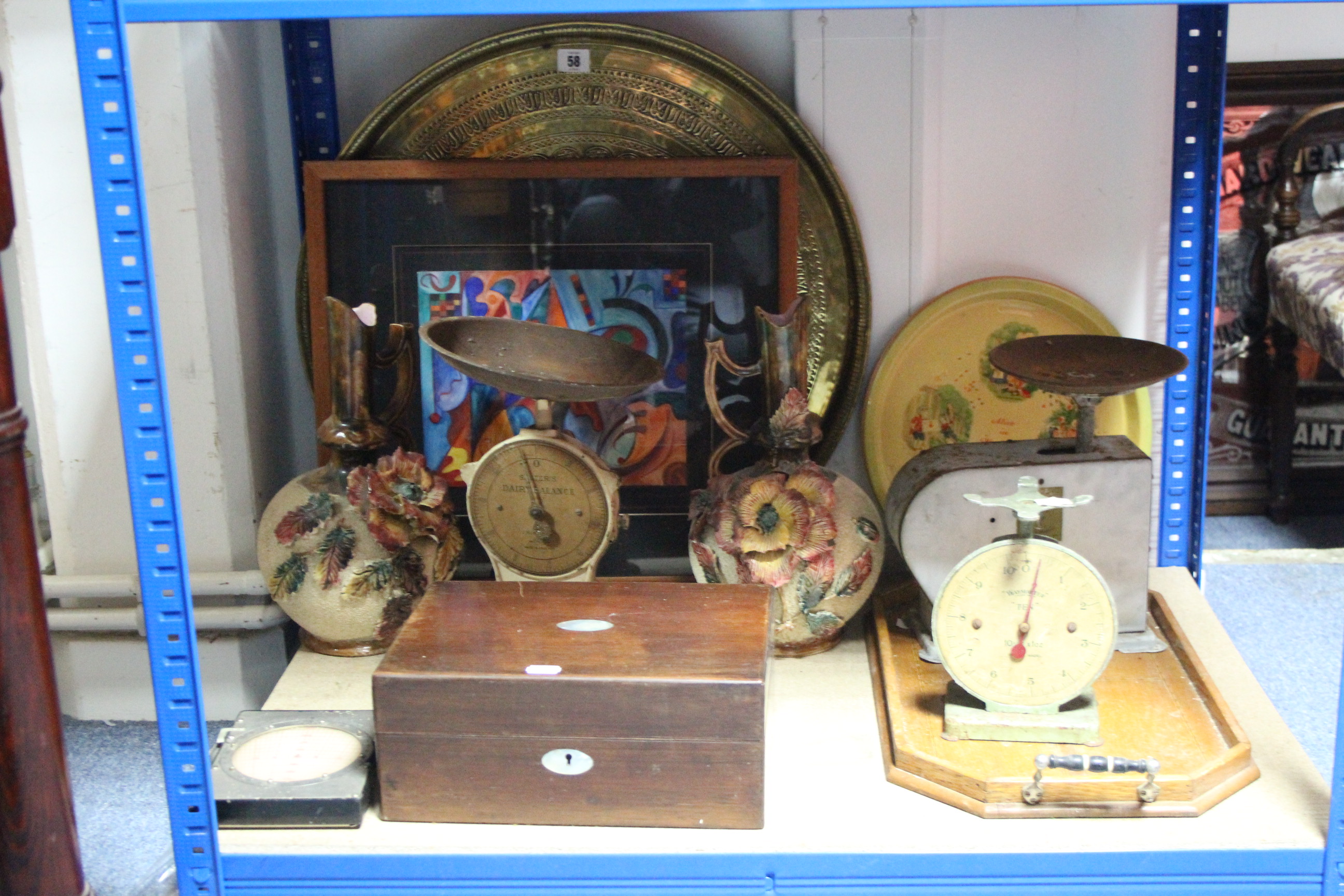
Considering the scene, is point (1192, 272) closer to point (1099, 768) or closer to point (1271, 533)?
point (1099, 768)

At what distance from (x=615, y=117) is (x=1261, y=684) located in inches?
46.7

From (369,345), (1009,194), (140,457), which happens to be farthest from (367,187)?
(1009,194)

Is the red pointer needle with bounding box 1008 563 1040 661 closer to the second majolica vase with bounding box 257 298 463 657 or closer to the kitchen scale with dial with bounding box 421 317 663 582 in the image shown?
the kitchen scale with dial with bounding box 421 317 663 582

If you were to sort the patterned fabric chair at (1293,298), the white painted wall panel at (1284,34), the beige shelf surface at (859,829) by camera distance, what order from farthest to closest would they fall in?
the white painted wall panel at (1284,34) < the patterned fabric chair at (1293,298) < the beige shelf surface at (859,829)

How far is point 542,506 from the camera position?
142 centimetres

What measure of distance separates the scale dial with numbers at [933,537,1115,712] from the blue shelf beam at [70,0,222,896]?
72 cm

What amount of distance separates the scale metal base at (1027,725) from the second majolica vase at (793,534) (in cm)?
22

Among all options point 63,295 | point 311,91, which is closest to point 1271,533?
point 311,91

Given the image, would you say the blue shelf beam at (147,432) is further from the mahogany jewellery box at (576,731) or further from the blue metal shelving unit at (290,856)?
the mahogany jewellery box at (576,731)

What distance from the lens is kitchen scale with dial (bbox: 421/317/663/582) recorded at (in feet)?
4.59

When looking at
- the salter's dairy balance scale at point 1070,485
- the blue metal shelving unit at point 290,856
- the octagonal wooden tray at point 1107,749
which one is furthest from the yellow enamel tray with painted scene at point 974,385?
the blue metal shelving unit at point 290,856

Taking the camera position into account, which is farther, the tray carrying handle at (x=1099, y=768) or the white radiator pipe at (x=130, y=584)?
the white radiator pipe at (x=130, y=584)

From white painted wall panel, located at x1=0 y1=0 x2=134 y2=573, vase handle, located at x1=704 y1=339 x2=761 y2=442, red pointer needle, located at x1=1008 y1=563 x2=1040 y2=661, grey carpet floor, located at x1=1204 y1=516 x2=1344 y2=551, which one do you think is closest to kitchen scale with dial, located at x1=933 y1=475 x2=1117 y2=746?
red pointer needle, located at x1=1008 y1=563 x2=1040 y2=661

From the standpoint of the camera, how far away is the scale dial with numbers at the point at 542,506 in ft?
4.59
